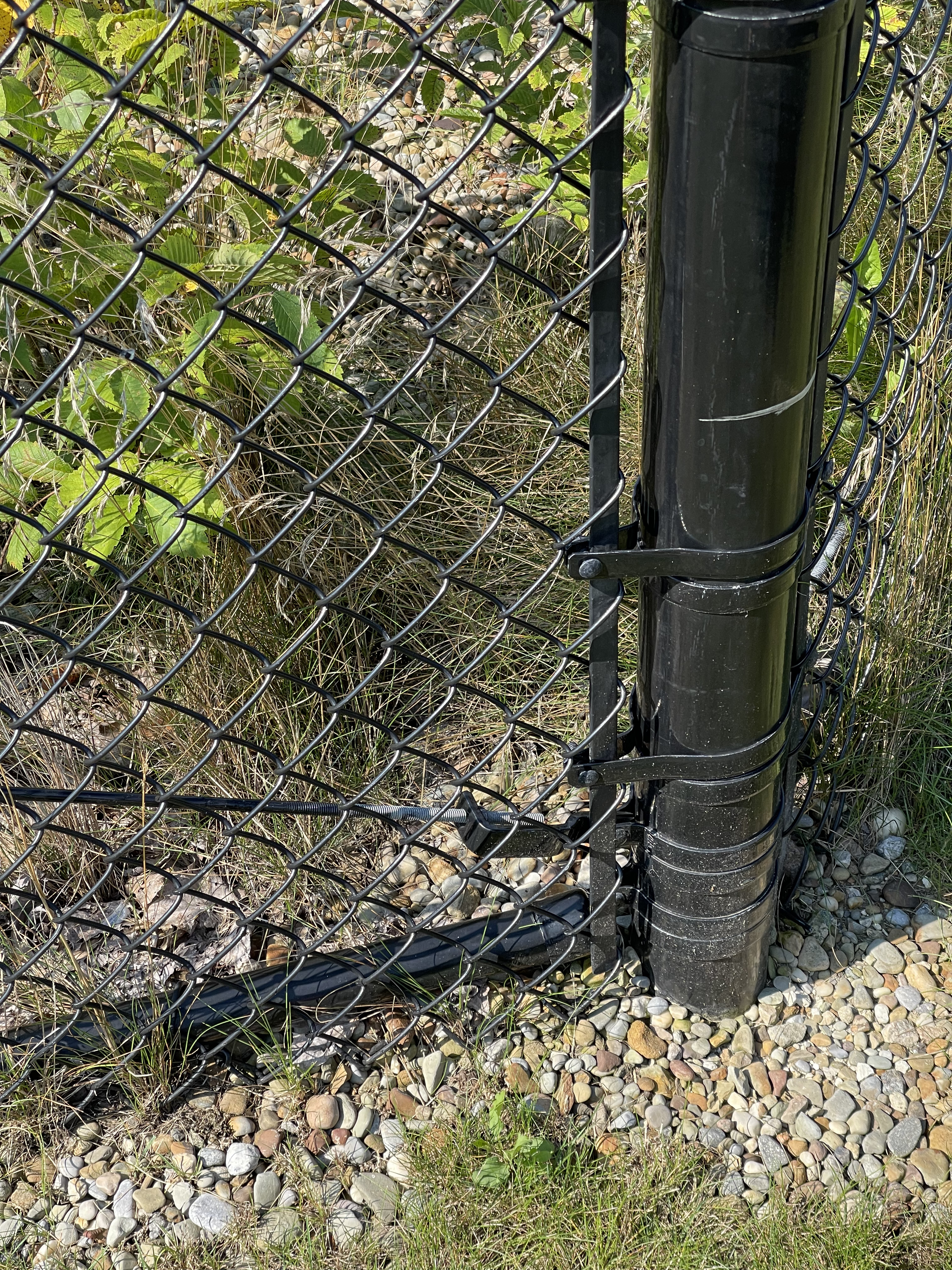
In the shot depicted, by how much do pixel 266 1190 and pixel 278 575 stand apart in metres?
1.14

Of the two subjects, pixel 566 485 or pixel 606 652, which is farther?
pixel 566 485

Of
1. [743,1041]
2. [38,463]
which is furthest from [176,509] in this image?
[743,1041]

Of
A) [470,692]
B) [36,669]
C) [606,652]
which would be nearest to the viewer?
[606,652]

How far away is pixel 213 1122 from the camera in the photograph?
208 centimetres

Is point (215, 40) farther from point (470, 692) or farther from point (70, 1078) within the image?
point (70, 1078)

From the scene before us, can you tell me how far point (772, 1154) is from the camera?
198 centimetres

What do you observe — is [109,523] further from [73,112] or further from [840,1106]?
[840,1106]

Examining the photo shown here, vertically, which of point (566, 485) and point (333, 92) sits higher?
point (333, 92)

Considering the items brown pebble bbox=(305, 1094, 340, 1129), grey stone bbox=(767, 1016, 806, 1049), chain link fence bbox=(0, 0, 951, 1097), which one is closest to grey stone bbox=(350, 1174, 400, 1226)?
brown pebble bbox=(305, 1094, 340, 1129)

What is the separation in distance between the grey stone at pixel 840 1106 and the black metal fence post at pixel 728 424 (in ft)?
0.79

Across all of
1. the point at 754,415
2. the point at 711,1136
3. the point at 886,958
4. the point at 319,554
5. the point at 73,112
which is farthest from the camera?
the point at 319,554

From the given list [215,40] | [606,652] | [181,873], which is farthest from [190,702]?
[215,40]

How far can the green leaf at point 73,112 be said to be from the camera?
6.91 feet

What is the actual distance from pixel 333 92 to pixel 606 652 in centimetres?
192
